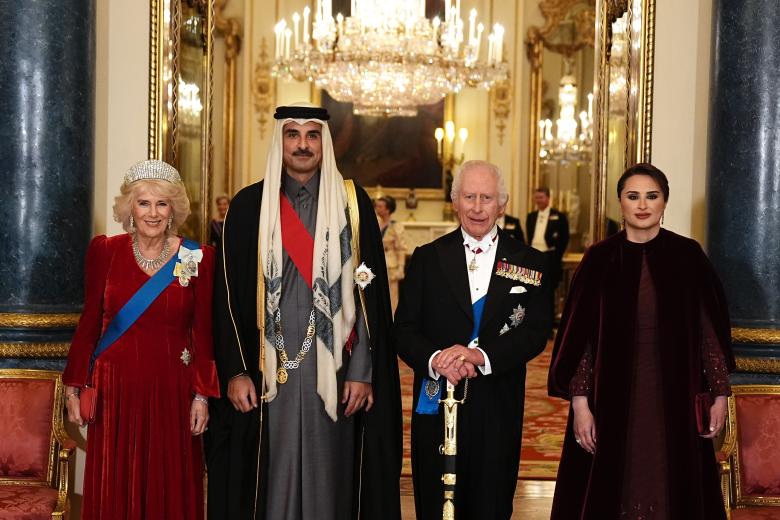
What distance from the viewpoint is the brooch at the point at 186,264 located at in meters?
3.69

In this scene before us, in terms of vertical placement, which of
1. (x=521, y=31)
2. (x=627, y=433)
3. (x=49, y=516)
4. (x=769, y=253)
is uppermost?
(x=521, y=31)

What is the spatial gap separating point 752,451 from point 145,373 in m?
2.49

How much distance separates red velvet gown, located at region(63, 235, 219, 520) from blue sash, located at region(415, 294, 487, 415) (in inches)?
29.9

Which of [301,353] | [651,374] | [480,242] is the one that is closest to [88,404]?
[301,353]

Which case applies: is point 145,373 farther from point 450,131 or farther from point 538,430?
point 450,131

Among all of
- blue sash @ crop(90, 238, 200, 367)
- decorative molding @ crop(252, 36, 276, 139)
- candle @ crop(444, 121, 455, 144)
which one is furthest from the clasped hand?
decorative molding @ crop(252, 36, 276, 139)

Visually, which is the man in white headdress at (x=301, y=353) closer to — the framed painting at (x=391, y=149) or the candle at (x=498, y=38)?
the candle at (x=498, y=38)

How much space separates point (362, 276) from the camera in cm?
373

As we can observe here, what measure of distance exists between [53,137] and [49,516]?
1.73 meters

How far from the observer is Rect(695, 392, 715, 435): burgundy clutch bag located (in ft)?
11.6

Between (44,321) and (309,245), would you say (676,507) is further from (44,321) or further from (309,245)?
(44,321)

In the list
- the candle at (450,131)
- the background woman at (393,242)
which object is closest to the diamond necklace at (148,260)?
the background woman at (393,242)

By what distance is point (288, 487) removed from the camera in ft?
12.1

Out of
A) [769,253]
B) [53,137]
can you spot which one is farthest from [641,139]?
[53,137]
